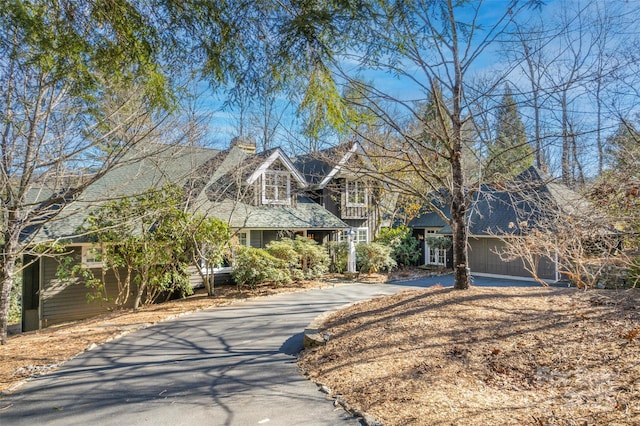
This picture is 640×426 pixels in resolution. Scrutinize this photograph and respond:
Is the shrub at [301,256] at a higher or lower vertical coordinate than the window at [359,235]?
lower

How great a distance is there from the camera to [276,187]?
18.5 metres

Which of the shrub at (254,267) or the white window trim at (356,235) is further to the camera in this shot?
the white window trim at (356,235)

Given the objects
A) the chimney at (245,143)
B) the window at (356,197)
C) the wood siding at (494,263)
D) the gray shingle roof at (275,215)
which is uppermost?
the chimney at (245,143)

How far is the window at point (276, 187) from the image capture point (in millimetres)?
18253

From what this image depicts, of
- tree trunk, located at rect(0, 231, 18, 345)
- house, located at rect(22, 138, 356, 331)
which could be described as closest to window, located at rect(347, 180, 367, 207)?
house, located at rect(22, 138, 356, 331)

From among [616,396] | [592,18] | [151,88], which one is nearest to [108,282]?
[151,88]

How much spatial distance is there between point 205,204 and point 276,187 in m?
3.64

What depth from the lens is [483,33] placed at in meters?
7.79

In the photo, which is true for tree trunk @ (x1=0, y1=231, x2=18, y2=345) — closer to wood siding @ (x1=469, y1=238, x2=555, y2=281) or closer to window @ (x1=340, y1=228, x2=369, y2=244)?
window @ (x1=340, y1=228, x2=369, y2=244)

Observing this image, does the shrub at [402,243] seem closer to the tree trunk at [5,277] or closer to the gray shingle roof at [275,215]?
the gray shingle roof at [275,215]

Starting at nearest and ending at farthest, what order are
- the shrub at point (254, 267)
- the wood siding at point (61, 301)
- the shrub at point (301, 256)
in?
the wood siding at point (61, 301), the shrub at point (254, 267), the shrub at point (301, 256)

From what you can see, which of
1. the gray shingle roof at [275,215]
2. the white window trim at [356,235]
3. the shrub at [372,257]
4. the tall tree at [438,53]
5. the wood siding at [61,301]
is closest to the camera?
the tall tree at [438,53]

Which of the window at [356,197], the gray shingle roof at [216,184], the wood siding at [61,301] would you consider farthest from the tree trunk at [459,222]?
the window at [356,197]

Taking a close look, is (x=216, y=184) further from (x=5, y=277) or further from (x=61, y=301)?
(x=5, y=277)
